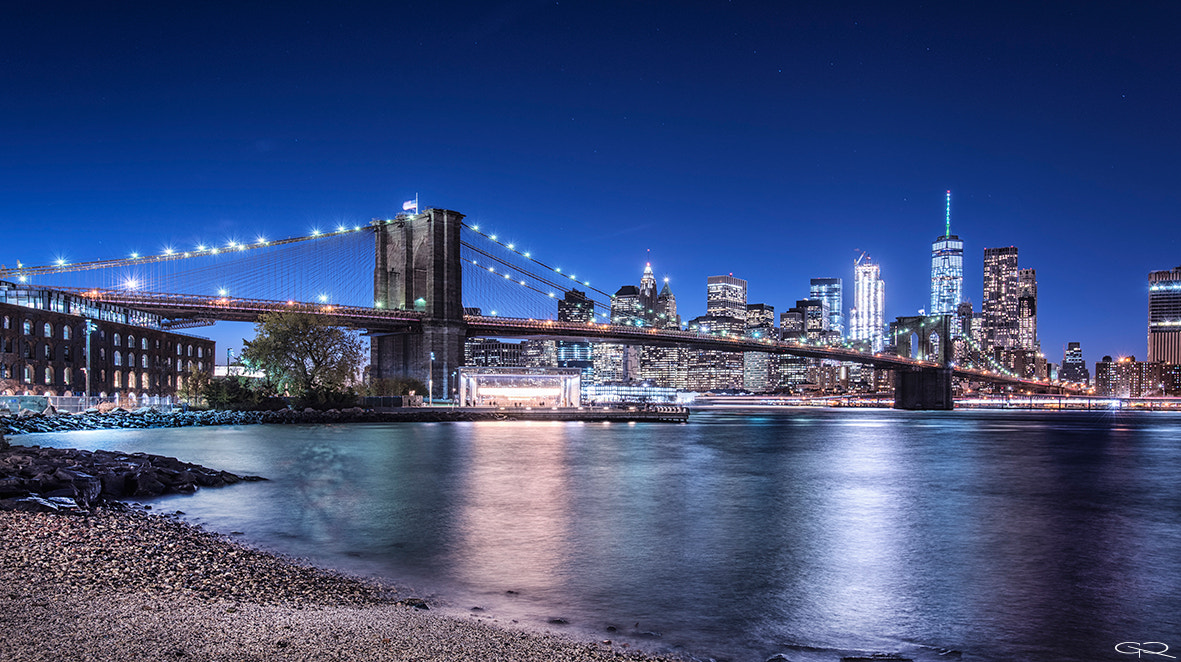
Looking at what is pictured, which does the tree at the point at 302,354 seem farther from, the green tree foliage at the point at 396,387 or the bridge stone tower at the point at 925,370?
the bridge stone tower at the point at 925,370

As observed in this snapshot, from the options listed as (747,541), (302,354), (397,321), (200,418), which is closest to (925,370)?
(397,321)

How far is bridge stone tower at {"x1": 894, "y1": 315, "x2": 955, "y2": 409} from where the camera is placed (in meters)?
126

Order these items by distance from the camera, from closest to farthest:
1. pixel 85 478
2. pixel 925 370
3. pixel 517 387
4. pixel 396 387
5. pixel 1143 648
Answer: pixel 1143 648 → pixel 85 478 → pixel 396 387 → pixel 517 387 → pixel 925 370

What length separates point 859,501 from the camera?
23359 mm

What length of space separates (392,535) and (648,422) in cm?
6246

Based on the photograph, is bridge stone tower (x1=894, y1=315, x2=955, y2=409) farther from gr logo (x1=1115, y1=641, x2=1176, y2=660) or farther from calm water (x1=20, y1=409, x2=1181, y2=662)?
gr logo (x1=1115, y1=641, x2=1176, y2=660)

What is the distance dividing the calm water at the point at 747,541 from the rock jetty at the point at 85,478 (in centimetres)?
91

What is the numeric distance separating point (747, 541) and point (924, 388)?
124 meters

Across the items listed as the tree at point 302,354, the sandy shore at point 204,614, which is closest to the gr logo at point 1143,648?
the sandy shore at point 204,614

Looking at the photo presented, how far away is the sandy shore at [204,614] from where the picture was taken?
22.2 ft

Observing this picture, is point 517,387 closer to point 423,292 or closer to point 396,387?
point 396,387

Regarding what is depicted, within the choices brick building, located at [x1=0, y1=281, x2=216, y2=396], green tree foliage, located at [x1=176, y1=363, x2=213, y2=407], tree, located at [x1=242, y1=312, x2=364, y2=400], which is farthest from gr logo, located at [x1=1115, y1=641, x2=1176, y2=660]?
green tree foliage, located at [x1=176, y1=363, x2=213, y2=407]

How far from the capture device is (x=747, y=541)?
16.4 meters

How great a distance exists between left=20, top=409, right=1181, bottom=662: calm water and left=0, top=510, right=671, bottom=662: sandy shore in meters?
1.46
